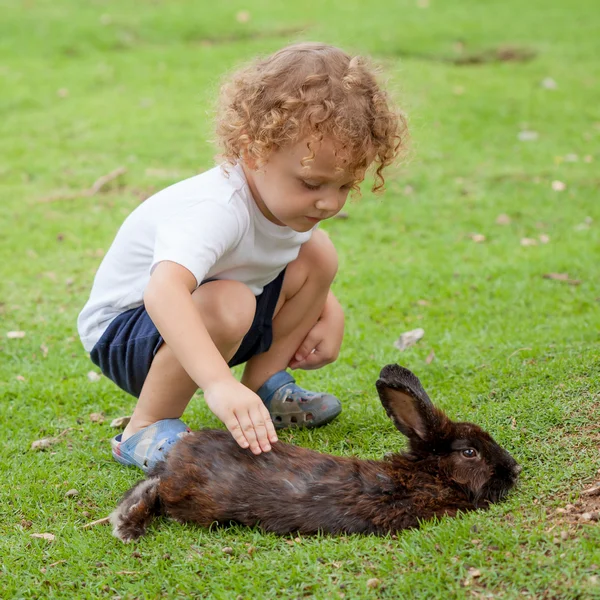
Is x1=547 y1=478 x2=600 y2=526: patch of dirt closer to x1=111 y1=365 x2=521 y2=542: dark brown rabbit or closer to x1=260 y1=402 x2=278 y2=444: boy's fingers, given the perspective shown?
x1=111 y1=365 x2=521 y2=542: dark brown rabbit

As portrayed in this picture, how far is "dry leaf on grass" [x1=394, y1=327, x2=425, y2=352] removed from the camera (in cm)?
539

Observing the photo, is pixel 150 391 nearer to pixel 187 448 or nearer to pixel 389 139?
pixel 187 448

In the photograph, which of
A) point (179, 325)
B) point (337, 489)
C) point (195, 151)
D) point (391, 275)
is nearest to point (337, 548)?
point (337, 489)

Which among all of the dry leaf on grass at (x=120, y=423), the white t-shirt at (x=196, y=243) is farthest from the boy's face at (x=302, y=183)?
the dry leaf on grass at (x=120, y=423)

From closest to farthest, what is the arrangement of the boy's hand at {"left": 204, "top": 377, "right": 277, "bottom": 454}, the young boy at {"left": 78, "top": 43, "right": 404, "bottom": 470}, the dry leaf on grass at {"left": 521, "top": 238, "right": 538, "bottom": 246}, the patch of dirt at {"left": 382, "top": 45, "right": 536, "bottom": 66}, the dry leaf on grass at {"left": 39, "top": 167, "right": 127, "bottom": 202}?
1. the boy's hand at {"left": 204, "top": 377, "right": 277, "bottom": 454}
2. the young boy at {"left": 78, "top": 43, "right": 404, "bottom": 470}
3. the dry leaf on grass at {"left": 521, "top": 238, "right": 538, "bottom": 246}
4. the dry leaf on grass at {"left": 39, "top": 167, "right": 127, "bottom": 202}
5. the patch of dirt at {"left": 382, "top": 45, "right": 536, "bottom": 66}

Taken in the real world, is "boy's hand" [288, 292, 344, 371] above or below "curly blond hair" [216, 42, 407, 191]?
below

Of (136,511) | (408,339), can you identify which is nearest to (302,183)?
(136,511)

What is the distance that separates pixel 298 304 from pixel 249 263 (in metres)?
0.54

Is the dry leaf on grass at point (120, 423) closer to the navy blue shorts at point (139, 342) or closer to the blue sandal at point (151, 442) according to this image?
the navy blue shorts at point (139, 342)

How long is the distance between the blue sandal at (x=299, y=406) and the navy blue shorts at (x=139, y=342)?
229 millimetres

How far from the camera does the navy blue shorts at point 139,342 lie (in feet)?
12.6

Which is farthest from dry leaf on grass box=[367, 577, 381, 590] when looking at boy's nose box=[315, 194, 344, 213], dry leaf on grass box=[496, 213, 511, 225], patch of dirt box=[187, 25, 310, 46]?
patch of dirt box=[187, 25, 310, 46]

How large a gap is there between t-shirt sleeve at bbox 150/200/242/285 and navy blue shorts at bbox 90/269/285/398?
1.81ft

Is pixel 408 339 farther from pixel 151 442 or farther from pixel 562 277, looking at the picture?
pixel 151 442
